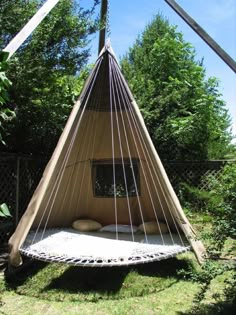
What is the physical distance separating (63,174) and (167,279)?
2.08 m

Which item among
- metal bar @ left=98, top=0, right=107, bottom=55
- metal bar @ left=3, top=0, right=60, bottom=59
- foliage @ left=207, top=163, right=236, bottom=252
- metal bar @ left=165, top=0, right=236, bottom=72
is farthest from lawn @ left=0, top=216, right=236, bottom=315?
metal bar @ left=98, top=0, right=107, bottom=55

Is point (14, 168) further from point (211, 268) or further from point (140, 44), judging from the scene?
point (140, 44)

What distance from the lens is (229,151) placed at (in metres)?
7.37

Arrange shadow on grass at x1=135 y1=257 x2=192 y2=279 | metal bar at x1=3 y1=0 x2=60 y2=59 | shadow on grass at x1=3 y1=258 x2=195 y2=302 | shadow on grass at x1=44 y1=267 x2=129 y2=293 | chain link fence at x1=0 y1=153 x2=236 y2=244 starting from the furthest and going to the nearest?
chain link fence at x1=0 y1=153 x2=236 y2=244 < shadow on grass at x1=135 y1=257 x2=192 y2=279 < shadow on grass at x1=44 y1=267 x2=129 y2=293 < shadow on grass at x1=3 y1=258 x2=195 y2=302 < metal bar at x1=3 y1=0 x2=60 y2=59

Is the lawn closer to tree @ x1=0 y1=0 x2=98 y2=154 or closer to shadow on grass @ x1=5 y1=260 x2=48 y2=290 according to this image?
shadow on grass @ x1=5 y1=260 x2=48 y2=290

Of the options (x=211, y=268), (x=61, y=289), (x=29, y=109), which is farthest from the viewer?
(x=29, y=109)

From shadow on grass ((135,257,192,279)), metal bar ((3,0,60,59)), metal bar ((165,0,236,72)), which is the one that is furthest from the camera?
shadow on grass ((135,257,192,279))

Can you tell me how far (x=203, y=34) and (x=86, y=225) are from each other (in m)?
2.98

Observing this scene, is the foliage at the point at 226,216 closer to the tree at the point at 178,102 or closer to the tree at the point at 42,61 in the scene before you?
the tree at the point at 42,61

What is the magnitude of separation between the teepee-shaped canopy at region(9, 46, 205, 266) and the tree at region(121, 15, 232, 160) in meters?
1.67

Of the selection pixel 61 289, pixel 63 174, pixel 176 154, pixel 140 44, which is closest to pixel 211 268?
pixel 61 289

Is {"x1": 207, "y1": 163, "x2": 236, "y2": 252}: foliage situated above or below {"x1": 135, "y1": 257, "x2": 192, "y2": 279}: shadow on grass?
above

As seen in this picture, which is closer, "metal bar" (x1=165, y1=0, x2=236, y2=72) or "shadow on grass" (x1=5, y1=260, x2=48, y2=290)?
"metal bar" (x1=165, y1=0, x2=236, y2=72)

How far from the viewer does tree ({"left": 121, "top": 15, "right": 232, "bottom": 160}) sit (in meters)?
7.04
